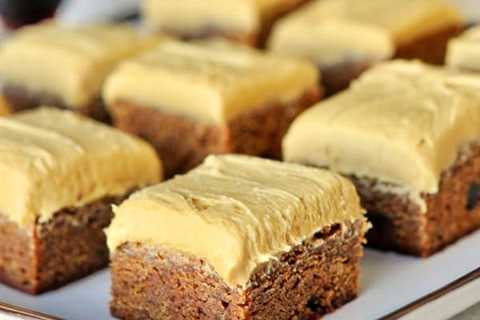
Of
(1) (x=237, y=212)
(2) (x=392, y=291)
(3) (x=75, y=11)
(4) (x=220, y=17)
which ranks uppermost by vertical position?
(1) (x=237, y=212)

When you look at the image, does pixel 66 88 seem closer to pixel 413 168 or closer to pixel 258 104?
pixel 258 104

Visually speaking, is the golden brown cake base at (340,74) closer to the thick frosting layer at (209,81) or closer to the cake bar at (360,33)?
the cake bar at (360,33)

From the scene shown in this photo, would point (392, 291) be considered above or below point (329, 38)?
below

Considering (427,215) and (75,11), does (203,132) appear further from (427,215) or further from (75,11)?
(75,11)

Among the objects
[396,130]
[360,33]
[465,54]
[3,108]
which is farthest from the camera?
[360,33]

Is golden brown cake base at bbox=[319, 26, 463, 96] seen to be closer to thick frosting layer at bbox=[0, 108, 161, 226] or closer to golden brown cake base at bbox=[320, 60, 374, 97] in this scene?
golden brown cake base at bbox=[320, 60, 374, 97]

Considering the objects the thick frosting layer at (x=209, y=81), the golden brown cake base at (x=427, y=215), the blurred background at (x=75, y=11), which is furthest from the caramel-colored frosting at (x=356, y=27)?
the golden brown cake base at (x=427, y=215)

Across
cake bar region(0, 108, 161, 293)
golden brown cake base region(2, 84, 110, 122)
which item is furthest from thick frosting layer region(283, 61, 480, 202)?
golden brown cake base region(2, 84, 110, 122)

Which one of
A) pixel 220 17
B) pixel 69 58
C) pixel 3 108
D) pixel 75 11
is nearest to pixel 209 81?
pixel 69 58
